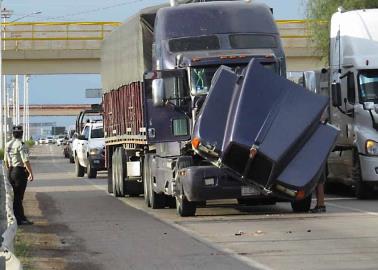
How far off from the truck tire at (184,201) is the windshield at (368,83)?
586cm

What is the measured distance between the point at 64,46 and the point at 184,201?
33119 millimetres

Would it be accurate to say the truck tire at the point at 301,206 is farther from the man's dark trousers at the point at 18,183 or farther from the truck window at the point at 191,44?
the man's dark trousers at the point at 18,183

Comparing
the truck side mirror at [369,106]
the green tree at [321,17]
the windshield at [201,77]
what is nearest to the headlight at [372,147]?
the truck side mirror at [369,106]

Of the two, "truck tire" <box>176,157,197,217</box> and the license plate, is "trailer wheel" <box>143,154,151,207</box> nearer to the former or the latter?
"truck tire" <box>176,157,197,217</box>

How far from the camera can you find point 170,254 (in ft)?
40.3

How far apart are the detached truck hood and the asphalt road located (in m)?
0.91

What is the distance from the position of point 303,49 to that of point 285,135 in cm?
3309

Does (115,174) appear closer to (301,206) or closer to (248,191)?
(301,206)

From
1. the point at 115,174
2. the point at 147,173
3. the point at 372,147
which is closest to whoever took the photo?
the point at 147,173

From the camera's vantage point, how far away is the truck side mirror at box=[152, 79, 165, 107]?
1658cm

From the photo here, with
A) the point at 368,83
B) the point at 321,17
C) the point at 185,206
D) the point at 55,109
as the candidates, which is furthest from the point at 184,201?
the point at 55,109

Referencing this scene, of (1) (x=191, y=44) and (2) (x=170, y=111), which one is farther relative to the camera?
(1) (x=191, y=44)

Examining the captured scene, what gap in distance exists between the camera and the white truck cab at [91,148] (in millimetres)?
34188

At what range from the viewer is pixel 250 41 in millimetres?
17656
